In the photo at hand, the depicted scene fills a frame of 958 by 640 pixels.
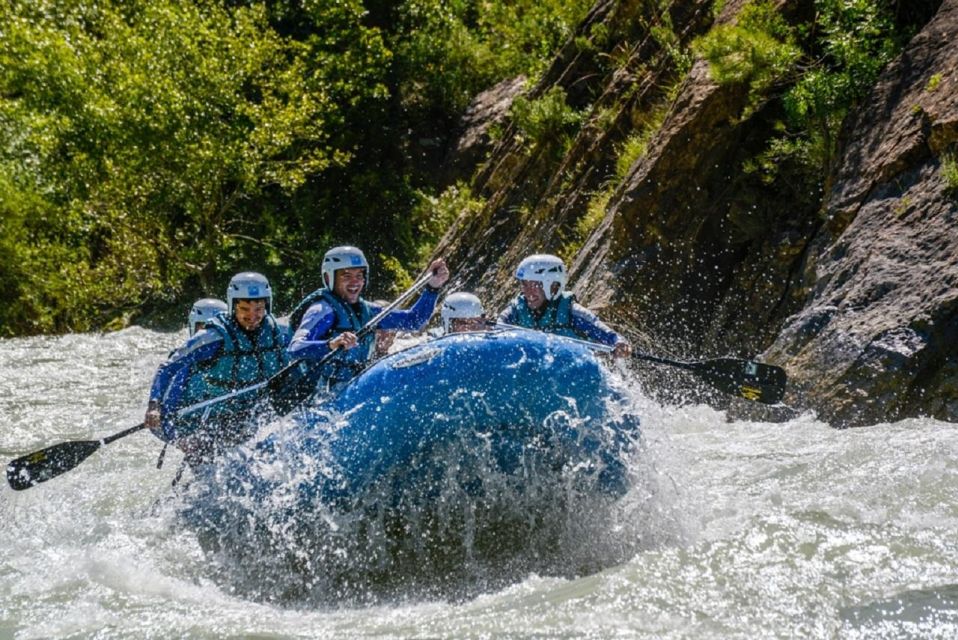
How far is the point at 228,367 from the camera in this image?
599cm

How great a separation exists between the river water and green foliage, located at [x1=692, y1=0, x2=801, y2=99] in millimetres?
2935

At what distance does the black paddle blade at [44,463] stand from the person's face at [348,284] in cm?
180

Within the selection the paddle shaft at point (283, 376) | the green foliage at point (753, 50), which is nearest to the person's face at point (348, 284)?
the paddle shaft at point (283, 376)

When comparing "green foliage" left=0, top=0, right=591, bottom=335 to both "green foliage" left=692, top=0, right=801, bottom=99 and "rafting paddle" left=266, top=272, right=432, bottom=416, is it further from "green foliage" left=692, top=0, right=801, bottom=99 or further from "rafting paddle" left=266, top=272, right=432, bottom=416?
"rafting paddle" left=266, top=272, right=432, bottom=416

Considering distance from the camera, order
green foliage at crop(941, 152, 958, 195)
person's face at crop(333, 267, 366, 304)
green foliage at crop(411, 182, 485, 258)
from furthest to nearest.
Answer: green foliage at crop(411, 182, 485, 258), green foliage at crop(941, 152, 958, 195), person's face at crop(333, 267, 366, 304)

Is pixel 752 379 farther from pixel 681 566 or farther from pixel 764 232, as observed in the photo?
pixel 764 232

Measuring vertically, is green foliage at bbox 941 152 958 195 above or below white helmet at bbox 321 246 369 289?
above

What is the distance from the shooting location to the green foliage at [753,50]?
7.62 meters

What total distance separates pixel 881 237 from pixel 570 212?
3.84 meters

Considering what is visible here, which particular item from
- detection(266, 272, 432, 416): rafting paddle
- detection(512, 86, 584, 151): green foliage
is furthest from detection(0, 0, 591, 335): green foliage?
detection(266, 272, 432, 416): rafting paddle

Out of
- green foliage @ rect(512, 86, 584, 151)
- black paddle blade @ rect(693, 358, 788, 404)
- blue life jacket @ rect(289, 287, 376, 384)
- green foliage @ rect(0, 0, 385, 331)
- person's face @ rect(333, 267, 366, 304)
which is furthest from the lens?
green foliage @ rect(0, 0, 385, 331)

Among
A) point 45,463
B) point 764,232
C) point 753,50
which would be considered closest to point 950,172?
point 764,232

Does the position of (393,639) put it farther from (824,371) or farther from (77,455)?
(824,371)

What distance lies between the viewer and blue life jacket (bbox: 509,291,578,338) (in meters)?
6.58
